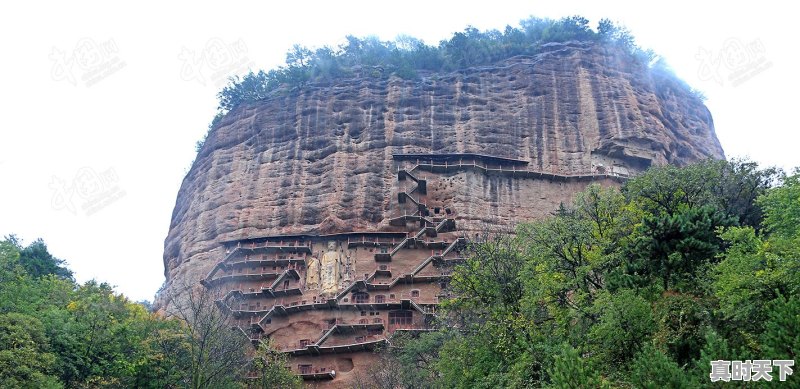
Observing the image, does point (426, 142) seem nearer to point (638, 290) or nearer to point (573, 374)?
point (638, 290)

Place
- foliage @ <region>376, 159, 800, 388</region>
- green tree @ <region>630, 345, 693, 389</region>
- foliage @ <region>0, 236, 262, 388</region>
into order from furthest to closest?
foliage @ <region>0, 236, 262, 388</region> → foliage @ <region>376, 159, 800, 388</region> → green tree @ <region>630, 345, 693, 389</region>

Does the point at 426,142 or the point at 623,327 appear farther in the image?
the point at 426,142

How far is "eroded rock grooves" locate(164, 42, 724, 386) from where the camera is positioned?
107ft

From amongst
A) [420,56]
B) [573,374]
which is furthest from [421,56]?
[573,374]

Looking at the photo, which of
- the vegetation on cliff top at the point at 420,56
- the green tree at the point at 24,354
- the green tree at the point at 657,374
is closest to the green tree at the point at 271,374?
the green tree at the point at 24,354

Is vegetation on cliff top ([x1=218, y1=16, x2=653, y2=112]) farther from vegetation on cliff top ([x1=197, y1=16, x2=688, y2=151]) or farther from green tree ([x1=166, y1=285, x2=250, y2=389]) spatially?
green tree ([x1=166, y1=285, x2=250, y2=389])

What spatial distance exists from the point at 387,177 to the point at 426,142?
130 inches

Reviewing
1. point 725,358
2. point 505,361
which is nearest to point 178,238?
point 505,361

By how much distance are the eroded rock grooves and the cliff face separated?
0.09 m

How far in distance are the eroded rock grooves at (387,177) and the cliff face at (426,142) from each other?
9 centimetres

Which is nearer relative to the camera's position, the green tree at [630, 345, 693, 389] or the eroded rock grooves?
the green tree at [630, 345, 693, 389]

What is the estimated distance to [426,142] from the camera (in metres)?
39.3

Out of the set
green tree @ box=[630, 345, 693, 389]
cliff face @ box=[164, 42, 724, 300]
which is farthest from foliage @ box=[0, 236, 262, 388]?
green tree @ box=[630, 345, 693, 389]

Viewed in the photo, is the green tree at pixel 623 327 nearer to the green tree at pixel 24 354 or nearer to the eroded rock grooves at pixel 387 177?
the green tree at pixel 24 354
